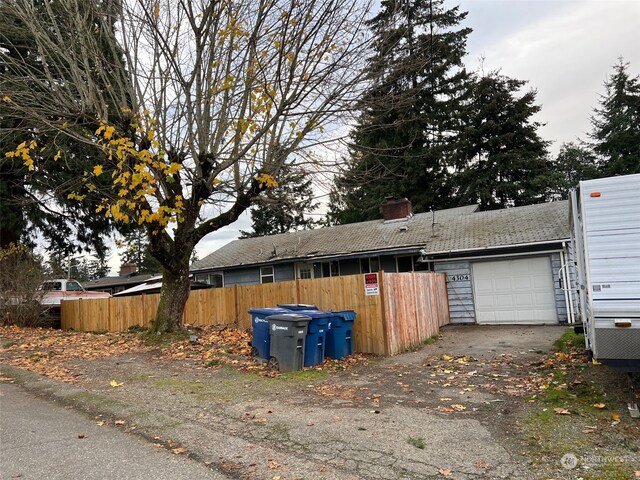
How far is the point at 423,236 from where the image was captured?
18.6m

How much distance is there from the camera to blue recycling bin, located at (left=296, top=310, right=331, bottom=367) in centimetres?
899

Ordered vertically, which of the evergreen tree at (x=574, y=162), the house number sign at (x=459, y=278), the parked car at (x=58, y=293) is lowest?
the house number sign at (x=459, y=278)

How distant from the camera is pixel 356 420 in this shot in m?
5.62

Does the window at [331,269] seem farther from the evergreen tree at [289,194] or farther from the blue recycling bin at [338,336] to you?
the blue recycling bin at [338,336]

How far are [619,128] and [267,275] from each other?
30.0m

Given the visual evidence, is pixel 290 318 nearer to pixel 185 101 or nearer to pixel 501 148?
pixel 185 101

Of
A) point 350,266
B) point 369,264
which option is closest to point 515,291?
point 369,264

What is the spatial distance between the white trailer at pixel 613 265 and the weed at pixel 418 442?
2370mm

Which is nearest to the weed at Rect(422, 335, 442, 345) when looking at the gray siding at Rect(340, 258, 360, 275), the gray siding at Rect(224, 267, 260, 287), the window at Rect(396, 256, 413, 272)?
the window at Rect(396, 256, 413, 272)

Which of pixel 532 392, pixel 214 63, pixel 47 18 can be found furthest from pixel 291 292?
pixel 47 18

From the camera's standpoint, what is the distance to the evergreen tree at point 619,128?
111 feet

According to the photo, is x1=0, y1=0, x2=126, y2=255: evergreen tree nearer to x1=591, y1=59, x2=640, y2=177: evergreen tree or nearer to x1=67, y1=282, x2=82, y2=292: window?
x1=67, y1=282, x2=82, y2=292: window

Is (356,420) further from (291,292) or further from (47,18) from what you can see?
(47,18)

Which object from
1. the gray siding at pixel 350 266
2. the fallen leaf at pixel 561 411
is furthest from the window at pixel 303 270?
the fallen leaf at pixel 561 411
